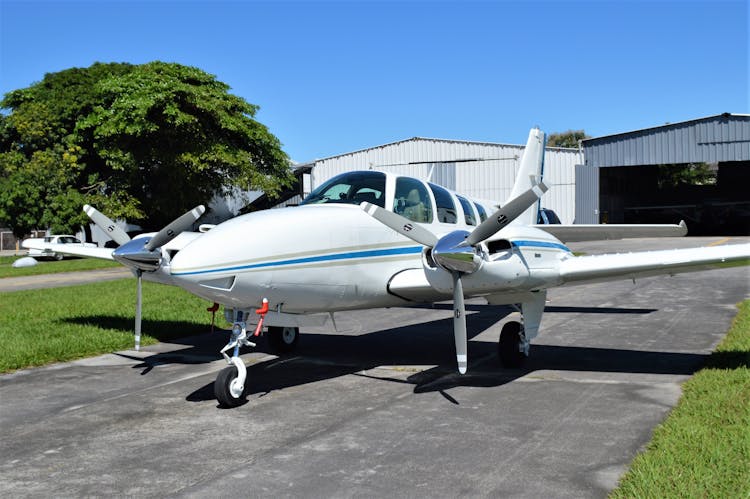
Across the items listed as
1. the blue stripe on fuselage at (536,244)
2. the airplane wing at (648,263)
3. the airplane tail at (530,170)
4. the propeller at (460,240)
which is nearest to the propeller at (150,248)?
the propeller at (460,240)

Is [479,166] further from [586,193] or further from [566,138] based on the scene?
[566,138]

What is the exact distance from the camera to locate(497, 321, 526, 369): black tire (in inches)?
382

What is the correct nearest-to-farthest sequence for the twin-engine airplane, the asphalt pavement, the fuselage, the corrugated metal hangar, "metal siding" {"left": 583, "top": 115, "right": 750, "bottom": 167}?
the asphalt pavement → the fuselage → the twin-engine airplane → "metal siding" {"left": 583, "top": 115, "right": 750, "bottom": 167} → the corrugated metal hangar

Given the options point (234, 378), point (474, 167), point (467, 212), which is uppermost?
point (474, 167)

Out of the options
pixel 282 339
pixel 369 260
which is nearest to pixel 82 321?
pixel 282 339

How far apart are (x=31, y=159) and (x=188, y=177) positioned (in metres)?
11.7

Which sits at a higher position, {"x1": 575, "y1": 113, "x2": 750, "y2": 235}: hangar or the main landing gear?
{"x1": 575, "y1": 113, "x2": 750, "y2": 235}: hangar

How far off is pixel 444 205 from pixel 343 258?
95.0 inches

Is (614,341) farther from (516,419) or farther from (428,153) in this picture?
(428,153)

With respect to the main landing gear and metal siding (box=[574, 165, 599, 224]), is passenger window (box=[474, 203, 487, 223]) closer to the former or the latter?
the main landing gear

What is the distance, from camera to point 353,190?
9117 mm

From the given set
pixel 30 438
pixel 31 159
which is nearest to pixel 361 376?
pixel 30 438

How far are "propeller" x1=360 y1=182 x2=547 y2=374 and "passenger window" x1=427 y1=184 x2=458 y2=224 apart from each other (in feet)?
5.13

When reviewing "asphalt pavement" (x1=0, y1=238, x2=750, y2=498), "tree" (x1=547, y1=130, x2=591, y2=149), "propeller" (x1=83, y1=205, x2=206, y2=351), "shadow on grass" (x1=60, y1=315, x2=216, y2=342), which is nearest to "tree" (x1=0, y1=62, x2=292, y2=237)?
"shadow on grass" (x1=60, y1=315, x2=216, y2=342)
